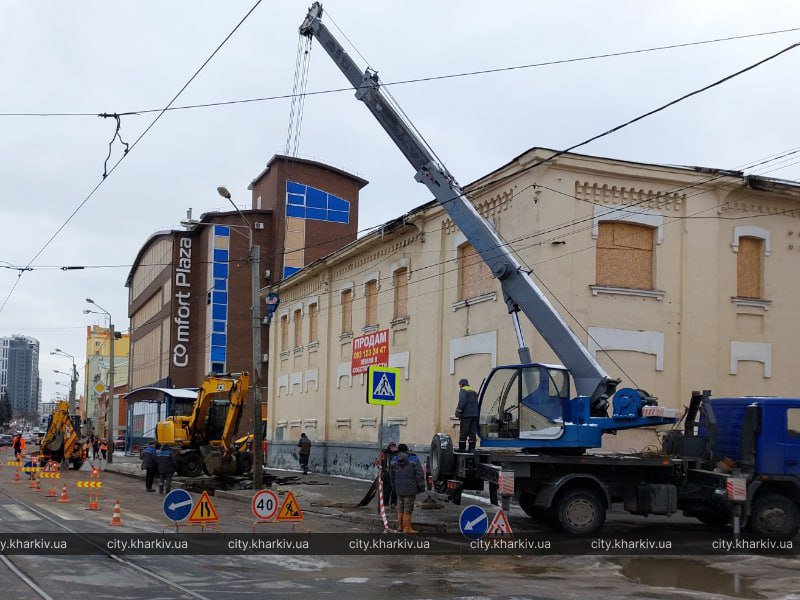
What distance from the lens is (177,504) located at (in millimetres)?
14711

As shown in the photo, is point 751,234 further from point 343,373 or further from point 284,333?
point 284,333

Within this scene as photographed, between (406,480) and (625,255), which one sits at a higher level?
(625,255)

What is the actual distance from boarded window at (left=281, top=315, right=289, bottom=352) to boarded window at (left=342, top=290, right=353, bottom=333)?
22.9ft

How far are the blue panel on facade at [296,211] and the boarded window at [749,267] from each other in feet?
138

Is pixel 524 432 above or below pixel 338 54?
below

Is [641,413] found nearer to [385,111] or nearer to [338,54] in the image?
[385,111]

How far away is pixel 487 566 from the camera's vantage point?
41.6 feet

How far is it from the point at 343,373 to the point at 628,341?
13134 mm

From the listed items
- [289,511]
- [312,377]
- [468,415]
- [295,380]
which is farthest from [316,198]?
[289,511]

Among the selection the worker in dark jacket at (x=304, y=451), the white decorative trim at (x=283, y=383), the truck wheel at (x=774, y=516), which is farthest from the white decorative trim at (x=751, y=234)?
the white decorative trim at (x=283, y=383)

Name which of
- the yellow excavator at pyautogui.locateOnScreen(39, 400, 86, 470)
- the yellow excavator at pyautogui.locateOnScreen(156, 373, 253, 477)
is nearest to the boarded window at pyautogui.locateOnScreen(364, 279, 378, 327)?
the yellow excavator at pyautogui.locateOnScreen(156, 373, 253, 477)

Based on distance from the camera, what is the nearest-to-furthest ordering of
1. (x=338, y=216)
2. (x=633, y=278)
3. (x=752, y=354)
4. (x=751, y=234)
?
(x=633, y=278), (x=752, y=354), (x=751, y=234), (x=338, y=216)

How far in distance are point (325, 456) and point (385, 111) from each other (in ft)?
54.7

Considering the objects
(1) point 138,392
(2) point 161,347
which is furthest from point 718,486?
(2) point 161,347
